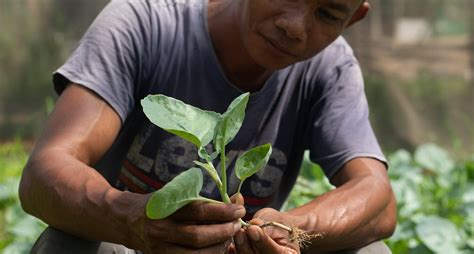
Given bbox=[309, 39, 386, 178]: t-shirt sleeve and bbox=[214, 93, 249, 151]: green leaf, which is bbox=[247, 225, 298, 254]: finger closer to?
bbox=[214, 93, 249, 151]: green leaf

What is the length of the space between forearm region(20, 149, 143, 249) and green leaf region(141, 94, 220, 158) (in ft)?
0.50

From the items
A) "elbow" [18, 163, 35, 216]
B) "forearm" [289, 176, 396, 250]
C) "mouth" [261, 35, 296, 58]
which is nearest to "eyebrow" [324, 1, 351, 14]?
"mouth" [261, 35, 296, 58]

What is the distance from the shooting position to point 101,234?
197 cm

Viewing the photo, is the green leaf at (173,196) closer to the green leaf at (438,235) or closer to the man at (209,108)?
the man at (209,108)

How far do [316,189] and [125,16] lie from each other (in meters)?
1.25

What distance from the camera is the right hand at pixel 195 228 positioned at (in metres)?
1.71

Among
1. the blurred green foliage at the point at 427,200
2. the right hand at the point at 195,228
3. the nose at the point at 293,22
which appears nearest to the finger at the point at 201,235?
the right hand at the point at 195,228

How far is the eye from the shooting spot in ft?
7.20

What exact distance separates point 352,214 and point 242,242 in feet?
1.67

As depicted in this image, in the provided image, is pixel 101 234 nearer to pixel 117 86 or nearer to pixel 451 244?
pixel 117 86

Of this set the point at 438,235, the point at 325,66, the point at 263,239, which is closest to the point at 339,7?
the point at 325,66

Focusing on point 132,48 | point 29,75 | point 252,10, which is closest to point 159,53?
point 132,48

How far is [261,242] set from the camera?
1754mm

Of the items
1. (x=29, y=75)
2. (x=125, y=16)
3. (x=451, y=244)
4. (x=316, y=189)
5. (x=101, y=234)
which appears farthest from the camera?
(x=29, y=75)
